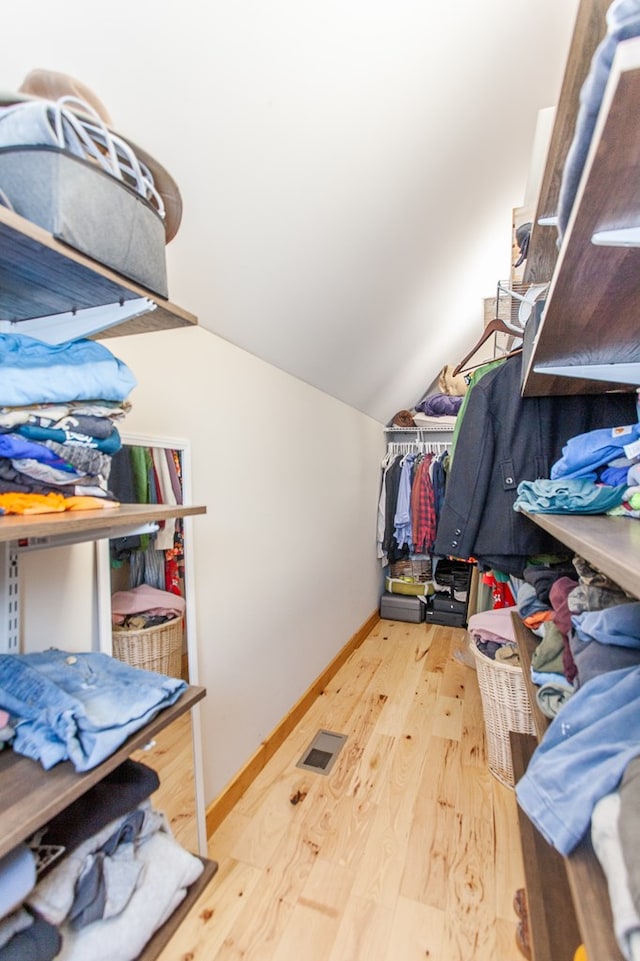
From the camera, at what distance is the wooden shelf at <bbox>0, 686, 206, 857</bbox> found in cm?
48

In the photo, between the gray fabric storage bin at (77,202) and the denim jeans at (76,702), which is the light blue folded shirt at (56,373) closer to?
the gray fabric storage bin at (77,202)

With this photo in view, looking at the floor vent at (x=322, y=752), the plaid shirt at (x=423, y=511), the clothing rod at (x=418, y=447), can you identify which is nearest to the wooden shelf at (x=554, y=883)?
the floor vent at (x=322, y=752)

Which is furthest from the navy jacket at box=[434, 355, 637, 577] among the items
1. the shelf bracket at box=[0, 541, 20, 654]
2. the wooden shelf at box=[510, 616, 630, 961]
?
the shelf bracket at box=[0, 541, 20, 654]

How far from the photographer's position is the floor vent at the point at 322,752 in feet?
5.90

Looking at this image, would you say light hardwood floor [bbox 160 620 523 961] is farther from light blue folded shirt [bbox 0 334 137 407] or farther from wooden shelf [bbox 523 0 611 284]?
wooden shelf [bbox 523 0 611 284]

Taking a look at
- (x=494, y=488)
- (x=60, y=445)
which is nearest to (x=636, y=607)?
(x=494, y=488)

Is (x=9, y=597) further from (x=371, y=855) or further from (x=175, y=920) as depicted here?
(x=371, y=855)

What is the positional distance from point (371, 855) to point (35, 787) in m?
1.30

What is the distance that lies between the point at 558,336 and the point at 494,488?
0.64 meters

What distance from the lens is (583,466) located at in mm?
1004

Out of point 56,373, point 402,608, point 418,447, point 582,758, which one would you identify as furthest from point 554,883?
point 418,447

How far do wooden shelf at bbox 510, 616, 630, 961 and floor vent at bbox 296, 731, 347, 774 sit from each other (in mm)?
874

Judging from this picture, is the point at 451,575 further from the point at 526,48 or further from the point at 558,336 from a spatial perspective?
the point at 526,48

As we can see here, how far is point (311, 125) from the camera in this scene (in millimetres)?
1053
